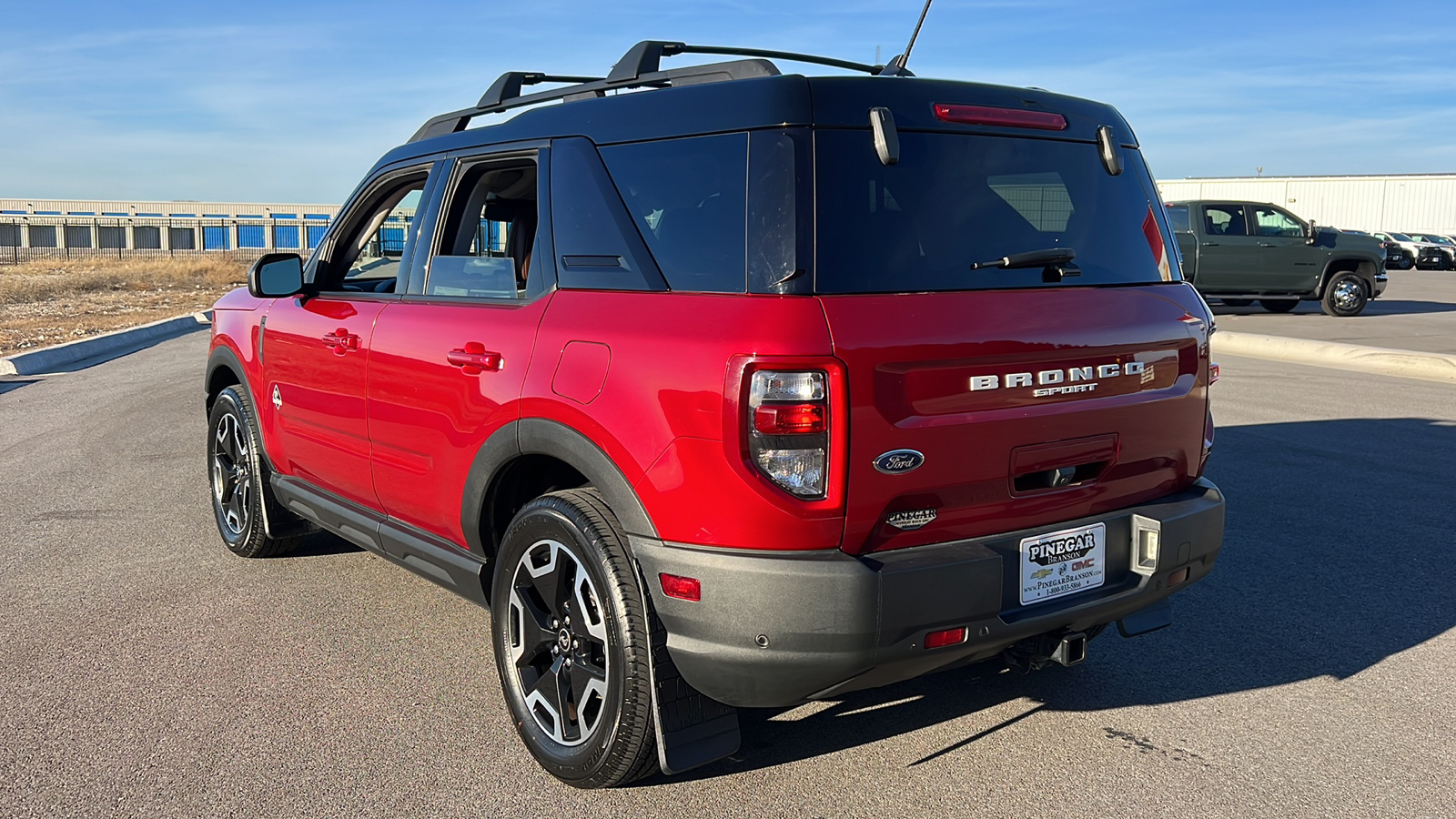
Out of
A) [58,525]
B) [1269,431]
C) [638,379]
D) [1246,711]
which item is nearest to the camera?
[638,379]

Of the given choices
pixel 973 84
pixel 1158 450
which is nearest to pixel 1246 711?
pixel 1158 450

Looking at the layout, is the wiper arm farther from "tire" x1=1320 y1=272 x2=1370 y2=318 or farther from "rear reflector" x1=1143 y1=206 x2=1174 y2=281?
"tire" x1=1320 y1=272 x2=1370 y2=318

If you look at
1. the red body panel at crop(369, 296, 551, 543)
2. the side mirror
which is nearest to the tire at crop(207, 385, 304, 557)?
the side mirror

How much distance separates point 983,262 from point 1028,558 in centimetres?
81

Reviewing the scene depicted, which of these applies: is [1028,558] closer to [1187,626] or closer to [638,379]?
[638,379]

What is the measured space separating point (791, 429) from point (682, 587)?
51 cm

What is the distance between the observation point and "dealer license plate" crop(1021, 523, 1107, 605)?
3.04 m

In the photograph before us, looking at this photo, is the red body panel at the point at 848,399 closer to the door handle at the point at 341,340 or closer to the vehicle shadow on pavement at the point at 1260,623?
the door handle at the point at 341,340

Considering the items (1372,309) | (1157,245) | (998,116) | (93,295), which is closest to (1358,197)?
(1372,309)

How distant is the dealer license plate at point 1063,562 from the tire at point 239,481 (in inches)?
146

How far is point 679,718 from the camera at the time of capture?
9.96 feet

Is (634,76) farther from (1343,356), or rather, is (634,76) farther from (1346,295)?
(1346,295)

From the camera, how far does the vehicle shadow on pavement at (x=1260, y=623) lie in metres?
3.72

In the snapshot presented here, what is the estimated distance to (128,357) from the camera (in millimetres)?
15070
